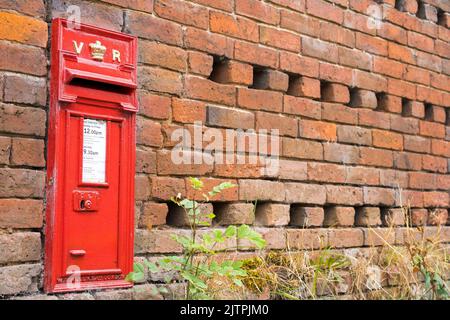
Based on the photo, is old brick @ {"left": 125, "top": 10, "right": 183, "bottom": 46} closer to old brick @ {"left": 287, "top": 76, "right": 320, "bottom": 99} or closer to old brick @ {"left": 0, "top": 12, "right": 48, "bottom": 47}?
old brick @ {"left": 0, "top": 12, "right": 48, "bottom": 47}

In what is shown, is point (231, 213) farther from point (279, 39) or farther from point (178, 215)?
point (279, 39)

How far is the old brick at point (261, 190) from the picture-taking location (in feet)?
13.1

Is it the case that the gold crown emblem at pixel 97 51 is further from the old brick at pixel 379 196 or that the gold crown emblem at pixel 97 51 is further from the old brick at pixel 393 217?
the old brick at pixel 393 217

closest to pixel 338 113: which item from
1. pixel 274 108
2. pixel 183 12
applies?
pixel 274 108

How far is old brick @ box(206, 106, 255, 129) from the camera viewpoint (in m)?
3.83

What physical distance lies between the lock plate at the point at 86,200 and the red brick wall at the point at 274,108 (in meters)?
0.16

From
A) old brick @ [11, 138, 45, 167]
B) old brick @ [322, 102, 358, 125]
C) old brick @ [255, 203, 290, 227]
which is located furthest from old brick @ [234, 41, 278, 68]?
old brick @ [11, 138, 45, 167]

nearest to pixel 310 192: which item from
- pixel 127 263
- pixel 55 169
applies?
pixel 127 263

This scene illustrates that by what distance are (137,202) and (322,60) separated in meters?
1.73

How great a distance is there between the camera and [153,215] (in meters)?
3.54

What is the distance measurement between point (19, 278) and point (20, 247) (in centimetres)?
13

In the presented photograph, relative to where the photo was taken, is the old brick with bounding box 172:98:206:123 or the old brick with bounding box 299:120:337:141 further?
the old brick with bounding box 299:120:337:141

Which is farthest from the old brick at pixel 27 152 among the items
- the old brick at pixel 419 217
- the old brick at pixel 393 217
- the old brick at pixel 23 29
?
the old brick at pixel 419 217

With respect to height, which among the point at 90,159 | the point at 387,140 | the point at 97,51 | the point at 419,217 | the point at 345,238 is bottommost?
the point at 345,238
